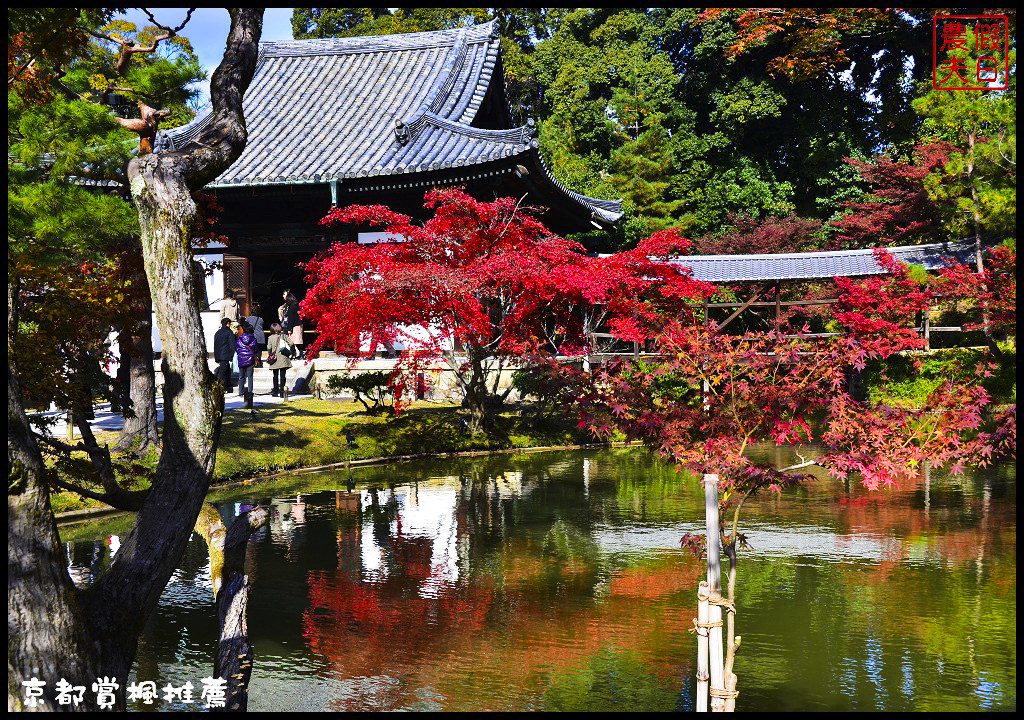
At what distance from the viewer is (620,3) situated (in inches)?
208

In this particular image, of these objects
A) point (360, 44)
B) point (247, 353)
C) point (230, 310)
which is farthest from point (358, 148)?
point (247, 353)

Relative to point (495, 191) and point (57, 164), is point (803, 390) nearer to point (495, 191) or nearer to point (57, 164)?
point (57, 164)

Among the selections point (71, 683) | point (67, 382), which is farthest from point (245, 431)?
point (71, 683)

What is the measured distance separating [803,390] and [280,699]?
13.3ft

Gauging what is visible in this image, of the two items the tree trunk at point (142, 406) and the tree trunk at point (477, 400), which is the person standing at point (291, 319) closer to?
the tree trunk at point (477, 400)

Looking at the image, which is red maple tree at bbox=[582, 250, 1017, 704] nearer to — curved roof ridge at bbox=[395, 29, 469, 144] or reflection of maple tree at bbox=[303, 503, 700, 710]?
reflection of maple tree at bbox=[303, 503, 700, 710]

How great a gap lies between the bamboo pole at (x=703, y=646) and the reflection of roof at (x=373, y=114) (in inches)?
559

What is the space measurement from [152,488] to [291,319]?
16.3 metres

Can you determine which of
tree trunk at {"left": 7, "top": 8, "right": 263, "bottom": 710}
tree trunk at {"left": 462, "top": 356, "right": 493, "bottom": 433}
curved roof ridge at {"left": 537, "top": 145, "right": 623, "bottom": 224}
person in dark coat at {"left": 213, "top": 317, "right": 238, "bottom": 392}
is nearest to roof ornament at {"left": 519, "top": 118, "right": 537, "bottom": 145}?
curved roof ridge at {"left": 537, "top": 145, "right": 623, "bottom": 224}

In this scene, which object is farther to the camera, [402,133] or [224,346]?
[402,133]

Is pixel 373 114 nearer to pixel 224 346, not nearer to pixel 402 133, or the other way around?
pixel 402 133

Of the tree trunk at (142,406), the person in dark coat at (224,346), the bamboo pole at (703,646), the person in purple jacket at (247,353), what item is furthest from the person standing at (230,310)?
the bamboo pole at (703,646)

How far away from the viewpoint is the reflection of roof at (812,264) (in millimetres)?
22278

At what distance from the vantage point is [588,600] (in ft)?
25.8
